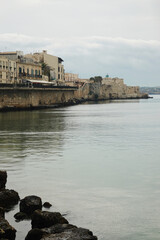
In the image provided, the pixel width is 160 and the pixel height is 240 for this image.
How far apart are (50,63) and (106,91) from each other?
56.5 metres

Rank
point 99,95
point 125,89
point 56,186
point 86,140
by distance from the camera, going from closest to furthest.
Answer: point 56,186
point 86,140
point 99,95
point 125,89

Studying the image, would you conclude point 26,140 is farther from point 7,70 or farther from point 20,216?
point 7,70

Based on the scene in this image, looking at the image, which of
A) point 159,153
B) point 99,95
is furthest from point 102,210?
point 99,95

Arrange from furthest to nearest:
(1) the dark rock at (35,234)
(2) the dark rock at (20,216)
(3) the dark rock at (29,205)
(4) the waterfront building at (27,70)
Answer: (4) the waterfront building at (27,70) < (3) the dark rock at (29,205) < (2) the dark rock at (20,216) < (1) the dark rock at (35,234)

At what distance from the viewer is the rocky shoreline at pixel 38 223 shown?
9.33m

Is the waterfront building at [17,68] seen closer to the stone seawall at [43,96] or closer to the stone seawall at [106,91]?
the stone seawall at [43,96]

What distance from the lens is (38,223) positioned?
34.7 ft

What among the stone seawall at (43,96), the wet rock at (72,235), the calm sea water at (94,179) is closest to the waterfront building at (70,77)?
the stone seawall at (43,96)

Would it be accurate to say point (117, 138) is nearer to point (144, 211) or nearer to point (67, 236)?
point (144, 211)

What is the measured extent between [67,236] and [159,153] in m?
14.6

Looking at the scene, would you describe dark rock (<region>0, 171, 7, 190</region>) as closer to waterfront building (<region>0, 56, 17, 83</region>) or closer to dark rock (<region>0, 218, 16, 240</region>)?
dark rock (<region>0, 218, 16, 240</region>)

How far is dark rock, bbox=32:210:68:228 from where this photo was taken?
10.5m

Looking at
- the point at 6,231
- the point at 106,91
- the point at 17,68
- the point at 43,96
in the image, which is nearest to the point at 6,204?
the point at 6,231

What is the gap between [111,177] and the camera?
55.1ft
